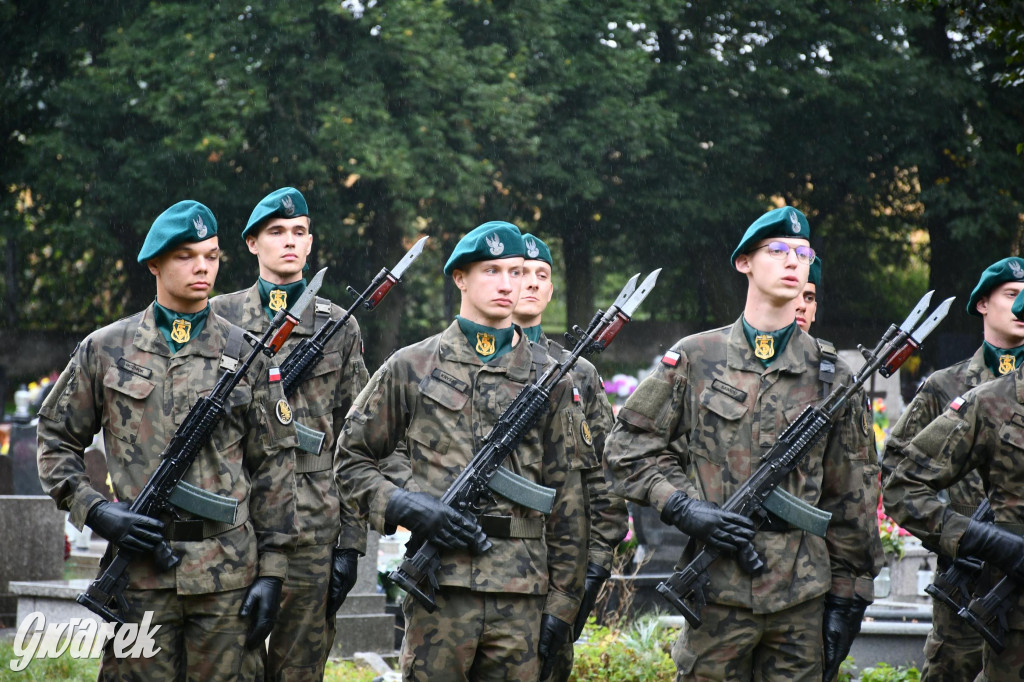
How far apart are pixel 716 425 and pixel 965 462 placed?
41.5 inches

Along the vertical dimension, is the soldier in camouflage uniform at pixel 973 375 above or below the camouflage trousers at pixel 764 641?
above

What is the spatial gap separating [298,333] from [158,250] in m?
1.45

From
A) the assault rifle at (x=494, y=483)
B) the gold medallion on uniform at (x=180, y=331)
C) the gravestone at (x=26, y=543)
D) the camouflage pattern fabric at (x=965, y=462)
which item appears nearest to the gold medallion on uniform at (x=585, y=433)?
the assault rifle at (x=494, y=483)

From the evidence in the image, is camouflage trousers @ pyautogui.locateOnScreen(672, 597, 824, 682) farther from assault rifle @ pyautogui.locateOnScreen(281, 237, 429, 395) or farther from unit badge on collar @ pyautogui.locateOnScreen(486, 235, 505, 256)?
assault rifle @ pyautogui.locateOnScreen(281, 237, 429, 395)

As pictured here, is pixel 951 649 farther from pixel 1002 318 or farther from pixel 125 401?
pixel 125 401

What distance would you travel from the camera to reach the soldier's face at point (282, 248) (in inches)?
255

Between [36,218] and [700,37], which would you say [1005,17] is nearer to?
[700,37]

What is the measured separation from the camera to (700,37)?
25.4 metres

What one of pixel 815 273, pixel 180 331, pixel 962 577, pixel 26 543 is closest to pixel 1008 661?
pixel 962 577

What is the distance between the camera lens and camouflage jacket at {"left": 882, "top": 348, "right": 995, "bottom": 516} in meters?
6.43

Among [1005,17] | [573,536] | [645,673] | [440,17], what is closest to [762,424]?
[573,536]

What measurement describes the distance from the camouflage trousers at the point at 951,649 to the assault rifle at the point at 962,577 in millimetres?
507

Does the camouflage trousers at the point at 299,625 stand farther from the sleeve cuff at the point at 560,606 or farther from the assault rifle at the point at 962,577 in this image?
the assault rifle at the point at 962,577

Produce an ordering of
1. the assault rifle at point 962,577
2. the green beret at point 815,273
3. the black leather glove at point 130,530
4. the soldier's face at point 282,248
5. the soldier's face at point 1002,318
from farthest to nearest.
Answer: the soldier's face at point 1002,318 < the soldier's face at point 282,248 < the green beret at point 815,273 < the assault rifle at point 962,577 < the black leather glove at point 130,530
